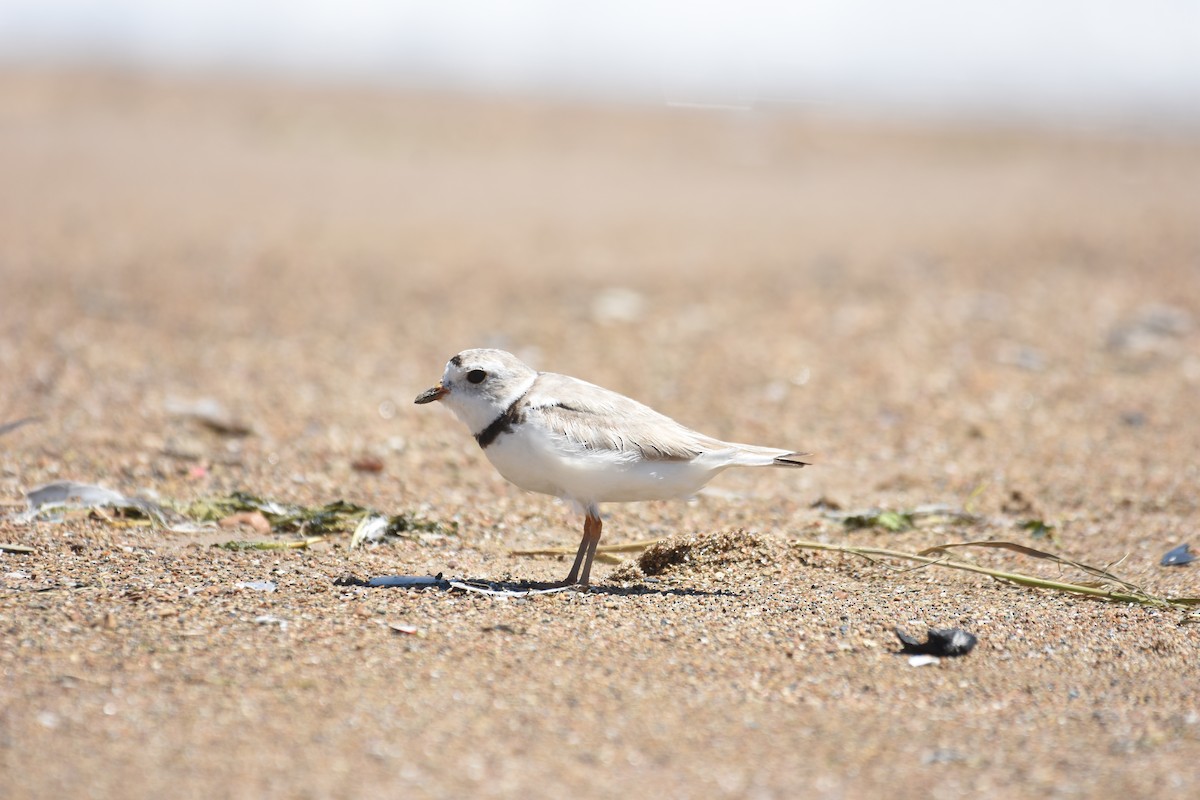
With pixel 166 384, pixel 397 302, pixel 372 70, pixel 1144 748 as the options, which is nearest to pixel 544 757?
pixel 1144 748

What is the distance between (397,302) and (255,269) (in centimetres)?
149

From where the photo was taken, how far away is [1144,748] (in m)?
3.31

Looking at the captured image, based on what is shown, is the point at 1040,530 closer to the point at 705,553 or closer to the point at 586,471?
the point at 705,553

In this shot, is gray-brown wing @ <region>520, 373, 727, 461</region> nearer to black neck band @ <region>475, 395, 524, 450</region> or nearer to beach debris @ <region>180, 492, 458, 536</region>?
black neck band @ <region>475, 395, 524, 450</region>

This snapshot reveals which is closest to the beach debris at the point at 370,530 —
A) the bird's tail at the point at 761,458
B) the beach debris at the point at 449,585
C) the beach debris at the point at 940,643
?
the beach debris at the point at 449,585

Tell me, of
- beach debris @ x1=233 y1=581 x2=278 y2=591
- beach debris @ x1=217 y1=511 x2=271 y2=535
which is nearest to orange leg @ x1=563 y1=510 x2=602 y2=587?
beach debris @ x1=233 y1=581 x2=278 y2=591

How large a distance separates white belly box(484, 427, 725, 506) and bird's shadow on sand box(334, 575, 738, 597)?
34 cm

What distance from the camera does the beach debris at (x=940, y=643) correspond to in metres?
3.99

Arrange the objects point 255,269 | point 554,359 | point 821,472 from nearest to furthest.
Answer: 1. point 821,472
2. point 554,359
3. point 255,269

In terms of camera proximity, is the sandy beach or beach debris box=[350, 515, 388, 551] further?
beach debris box=[350, 515, 388, 551]

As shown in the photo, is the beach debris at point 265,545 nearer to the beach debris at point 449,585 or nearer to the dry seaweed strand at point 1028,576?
the beach debris at point 449,585

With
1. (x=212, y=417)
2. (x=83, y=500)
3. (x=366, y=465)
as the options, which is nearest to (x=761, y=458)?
(x=366, y=465)

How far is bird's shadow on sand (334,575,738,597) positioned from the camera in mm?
4402

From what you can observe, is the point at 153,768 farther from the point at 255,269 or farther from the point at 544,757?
the point at 255,269
